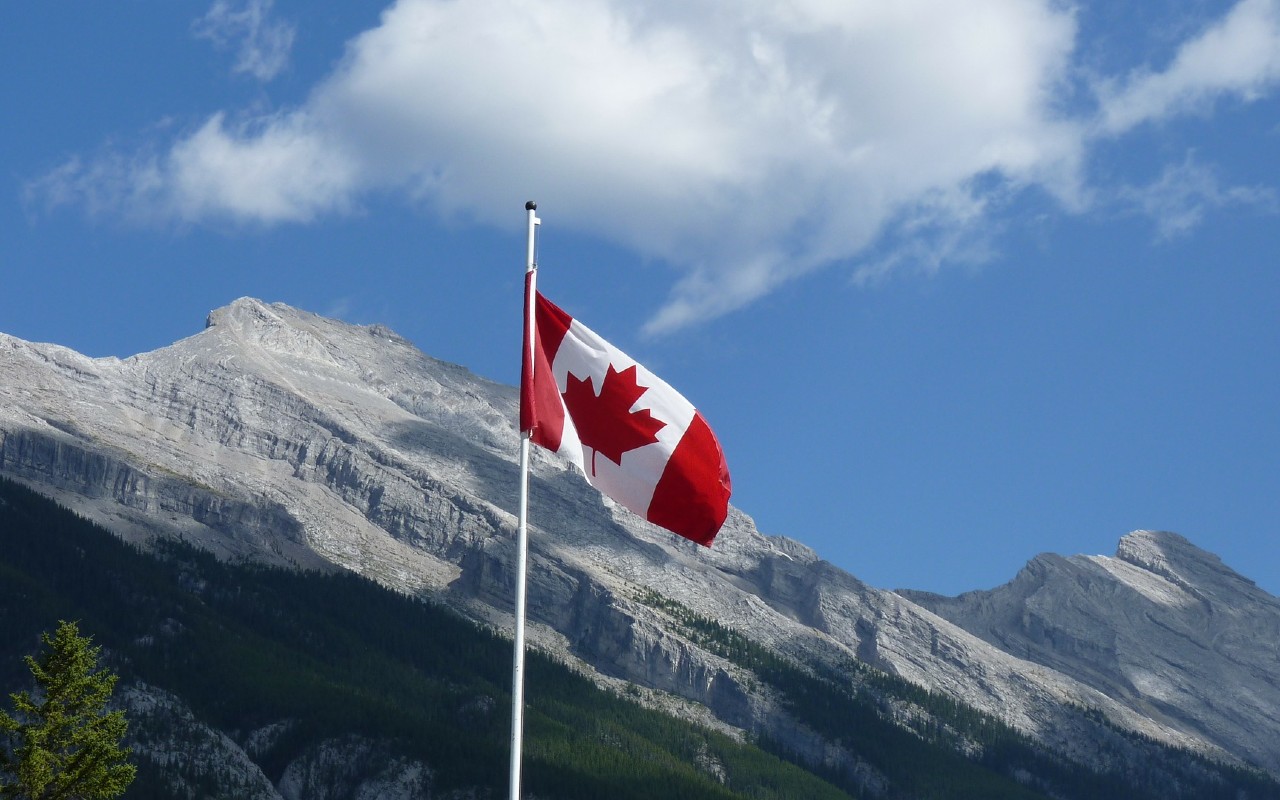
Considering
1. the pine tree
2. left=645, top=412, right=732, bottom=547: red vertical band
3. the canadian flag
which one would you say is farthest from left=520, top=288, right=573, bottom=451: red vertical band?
the pine tree

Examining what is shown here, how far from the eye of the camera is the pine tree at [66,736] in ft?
220

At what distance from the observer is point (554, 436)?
149 feet

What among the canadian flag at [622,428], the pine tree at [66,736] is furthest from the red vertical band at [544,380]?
the pine tree at [66,736]

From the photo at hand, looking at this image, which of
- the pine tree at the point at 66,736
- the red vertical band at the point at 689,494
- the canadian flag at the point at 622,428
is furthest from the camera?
the pine tree at the point at 66,736

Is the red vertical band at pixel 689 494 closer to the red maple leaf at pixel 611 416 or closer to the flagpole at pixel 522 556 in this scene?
the red maple leaf at pixel 611 416

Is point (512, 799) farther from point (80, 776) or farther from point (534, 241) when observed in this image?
point (80, 776)

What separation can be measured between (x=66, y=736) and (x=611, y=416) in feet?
114

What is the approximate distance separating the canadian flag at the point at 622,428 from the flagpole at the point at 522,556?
1.05 m

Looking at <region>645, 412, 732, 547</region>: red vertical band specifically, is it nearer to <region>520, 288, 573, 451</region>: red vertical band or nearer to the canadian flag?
the canadian flag

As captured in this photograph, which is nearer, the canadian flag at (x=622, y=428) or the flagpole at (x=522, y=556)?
the flagpole at (x=522, y=556)

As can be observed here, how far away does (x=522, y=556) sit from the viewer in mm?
41125

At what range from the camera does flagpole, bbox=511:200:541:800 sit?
129ft

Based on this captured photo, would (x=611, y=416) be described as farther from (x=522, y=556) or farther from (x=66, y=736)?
(x=66, y=736)

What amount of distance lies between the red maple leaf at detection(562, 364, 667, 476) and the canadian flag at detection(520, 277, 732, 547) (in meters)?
0.03
